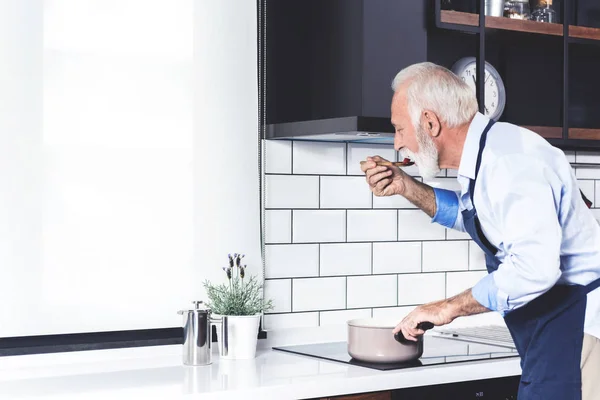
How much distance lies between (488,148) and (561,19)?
49.7 inches

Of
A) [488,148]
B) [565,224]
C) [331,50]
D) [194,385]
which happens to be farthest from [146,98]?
[565,224]

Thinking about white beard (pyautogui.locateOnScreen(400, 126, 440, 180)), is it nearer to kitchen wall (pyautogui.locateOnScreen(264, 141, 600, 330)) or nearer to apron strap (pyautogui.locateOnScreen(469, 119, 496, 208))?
apron strap (pyautogui.locateOnScreen(469, 119, 496, 208))

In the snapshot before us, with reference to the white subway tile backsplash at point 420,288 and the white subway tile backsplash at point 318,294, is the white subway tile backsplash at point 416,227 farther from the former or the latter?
the white subway tile backsplash at point 318,294

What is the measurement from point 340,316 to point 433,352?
41cm

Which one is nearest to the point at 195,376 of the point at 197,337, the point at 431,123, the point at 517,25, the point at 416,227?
the point at 197,337

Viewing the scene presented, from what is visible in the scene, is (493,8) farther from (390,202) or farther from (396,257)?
(396,257)

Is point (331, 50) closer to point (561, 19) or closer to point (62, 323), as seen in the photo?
point (561, 19)

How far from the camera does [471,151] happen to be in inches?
88.5

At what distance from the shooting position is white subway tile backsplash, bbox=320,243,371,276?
3.13 metres

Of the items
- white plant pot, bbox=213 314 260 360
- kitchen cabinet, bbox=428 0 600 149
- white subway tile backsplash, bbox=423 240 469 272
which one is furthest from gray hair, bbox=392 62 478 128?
white subway tile backsplash, bbox=423 240 469 272

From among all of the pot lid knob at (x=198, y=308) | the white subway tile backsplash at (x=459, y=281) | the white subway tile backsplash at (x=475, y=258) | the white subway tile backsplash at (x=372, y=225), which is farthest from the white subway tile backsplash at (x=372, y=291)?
the pot lid knob at (x=198, y=308)

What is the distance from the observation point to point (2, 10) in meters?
2.61

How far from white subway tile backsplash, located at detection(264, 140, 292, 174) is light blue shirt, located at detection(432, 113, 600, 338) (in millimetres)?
835

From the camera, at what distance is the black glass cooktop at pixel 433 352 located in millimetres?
2652
